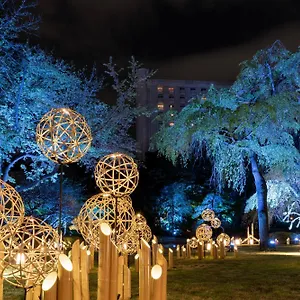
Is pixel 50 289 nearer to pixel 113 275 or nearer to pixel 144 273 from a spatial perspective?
pixel 113 275

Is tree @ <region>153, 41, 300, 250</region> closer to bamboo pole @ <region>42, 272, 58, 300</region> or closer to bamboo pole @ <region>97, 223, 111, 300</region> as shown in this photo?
bamboo pole @ <region>97, 223, 111, 300</region>

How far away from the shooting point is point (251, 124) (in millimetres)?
14250

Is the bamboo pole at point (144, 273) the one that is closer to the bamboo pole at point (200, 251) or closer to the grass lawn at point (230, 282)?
the grass lawn at point (230, 282)

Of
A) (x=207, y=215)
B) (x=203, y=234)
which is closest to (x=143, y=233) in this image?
(x=203, y=234)

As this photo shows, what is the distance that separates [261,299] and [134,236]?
4214 millimetres

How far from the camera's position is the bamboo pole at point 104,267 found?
3064mm

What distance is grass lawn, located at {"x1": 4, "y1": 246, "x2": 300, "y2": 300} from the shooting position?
6.72 metres

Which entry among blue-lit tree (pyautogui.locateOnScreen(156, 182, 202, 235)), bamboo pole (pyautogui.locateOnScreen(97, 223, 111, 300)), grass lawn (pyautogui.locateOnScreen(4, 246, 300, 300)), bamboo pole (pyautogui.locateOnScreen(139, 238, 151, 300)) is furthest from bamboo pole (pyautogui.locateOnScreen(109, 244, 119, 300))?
blue-lit tree (pyautogui.locateOnScreen(156, 182, 202, 235))

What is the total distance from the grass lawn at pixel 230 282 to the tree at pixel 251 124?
176 inches

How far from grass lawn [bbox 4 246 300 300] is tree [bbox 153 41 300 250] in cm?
447

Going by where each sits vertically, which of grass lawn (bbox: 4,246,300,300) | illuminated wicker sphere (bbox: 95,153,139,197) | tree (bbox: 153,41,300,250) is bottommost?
grass lawn (bbox: 4,246,300,300)

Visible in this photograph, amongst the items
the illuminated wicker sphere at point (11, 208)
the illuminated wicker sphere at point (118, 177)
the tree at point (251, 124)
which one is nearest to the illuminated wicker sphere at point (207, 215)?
the tree at point (251, 124)

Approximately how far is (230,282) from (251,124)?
7201 mm

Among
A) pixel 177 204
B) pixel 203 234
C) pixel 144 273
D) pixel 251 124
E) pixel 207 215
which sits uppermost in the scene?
pixel 251 124
